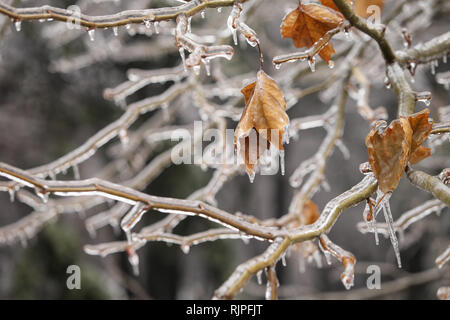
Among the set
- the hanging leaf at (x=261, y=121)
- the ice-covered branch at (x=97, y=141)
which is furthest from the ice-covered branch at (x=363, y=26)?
the ice-covered branch at (x=97, y=141)

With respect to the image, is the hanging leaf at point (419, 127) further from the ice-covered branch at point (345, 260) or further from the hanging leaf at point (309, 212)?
the hanging leaf at point (309, 212)

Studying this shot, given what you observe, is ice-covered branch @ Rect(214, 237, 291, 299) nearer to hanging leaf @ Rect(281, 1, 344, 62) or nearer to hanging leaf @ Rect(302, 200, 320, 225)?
hanging leaf @ Rect(281, 1, 344, 62)

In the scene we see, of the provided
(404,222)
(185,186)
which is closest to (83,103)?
(185,186)

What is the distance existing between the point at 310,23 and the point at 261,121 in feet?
0.54

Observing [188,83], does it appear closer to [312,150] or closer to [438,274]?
[438,274]

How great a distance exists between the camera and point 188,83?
1162 mm

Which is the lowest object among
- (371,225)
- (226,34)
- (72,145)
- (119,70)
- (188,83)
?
(371,225)

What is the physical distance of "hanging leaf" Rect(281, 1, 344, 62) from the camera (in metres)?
0.54

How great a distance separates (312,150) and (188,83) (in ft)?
11.4

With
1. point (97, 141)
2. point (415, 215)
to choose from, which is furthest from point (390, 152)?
point (97, 141)

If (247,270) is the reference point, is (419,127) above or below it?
above

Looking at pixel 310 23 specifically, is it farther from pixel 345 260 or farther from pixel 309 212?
pixel 309 212

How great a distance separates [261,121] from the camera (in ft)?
1.60

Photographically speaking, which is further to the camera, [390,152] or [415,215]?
[415,215]
